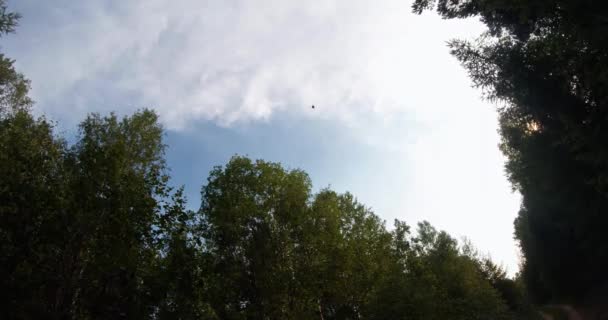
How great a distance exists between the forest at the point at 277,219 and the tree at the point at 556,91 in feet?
0.31

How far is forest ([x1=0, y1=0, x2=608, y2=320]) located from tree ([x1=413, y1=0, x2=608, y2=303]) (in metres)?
0.09

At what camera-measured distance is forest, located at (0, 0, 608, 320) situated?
1573 cm

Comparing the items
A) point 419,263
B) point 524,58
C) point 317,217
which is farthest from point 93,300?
point 419,263

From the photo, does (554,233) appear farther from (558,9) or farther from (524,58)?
(558,9)

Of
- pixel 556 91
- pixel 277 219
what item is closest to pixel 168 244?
pixel 277 219

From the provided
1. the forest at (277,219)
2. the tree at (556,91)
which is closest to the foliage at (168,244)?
the forest at (277,219)

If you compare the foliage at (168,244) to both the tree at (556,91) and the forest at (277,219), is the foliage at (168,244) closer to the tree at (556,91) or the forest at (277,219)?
the forest at (277,219)

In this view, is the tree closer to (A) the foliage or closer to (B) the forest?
(B) the forest

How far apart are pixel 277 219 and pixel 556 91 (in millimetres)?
21764

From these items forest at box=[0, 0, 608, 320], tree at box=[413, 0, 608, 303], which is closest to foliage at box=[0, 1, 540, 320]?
forest at box=[0, 0, 608, 320]

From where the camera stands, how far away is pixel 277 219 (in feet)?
101

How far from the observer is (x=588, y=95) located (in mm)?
19125

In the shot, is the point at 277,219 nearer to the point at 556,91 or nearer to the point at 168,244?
the point at 168,244

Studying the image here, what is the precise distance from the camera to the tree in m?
14.9
